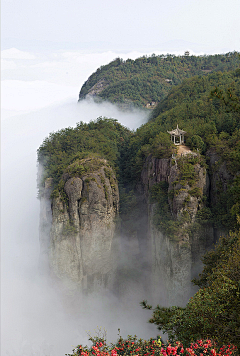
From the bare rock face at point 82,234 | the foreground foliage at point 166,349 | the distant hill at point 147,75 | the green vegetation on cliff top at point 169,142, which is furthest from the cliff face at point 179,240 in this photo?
the distant hill at point 147,75

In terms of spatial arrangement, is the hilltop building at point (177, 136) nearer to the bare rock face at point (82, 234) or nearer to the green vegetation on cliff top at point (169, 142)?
the green vegetation on cliff top at point (169, 142)

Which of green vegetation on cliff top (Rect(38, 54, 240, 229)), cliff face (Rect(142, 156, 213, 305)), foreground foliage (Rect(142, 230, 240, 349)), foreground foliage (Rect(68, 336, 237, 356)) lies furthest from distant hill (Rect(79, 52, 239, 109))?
foreground foliage (Rect(68, 336, 237, 356))

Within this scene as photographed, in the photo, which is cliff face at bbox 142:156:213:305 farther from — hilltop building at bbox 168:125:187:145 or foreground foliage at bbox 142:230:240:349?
foreground foliage at bbox 142:230:240:349

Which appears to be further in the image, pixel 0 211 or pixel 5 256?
pixel 0 211

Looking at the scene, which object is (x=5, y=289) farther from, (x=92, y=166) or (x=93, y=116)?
(x=93, y=116)

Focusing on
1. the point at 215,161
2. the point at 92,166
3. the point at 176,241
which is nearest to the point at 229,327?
the point at 176,241

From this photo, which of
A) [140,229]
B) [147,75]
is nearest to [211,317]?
[140,229]

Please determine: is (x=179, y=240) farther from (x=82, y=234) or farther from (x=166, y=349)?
(x=166, y=349)
